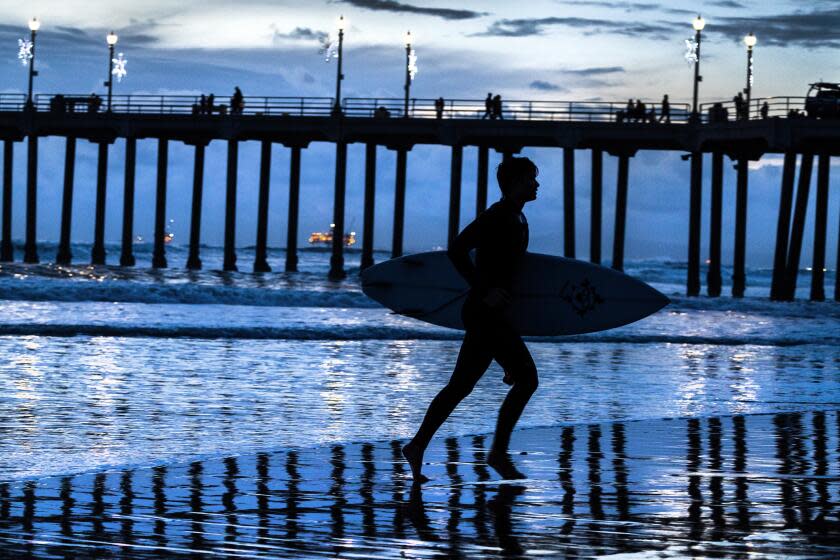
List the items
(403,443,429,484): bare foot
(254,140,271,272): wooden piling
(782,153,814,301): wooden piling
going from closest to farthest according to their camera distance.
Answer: (403,443,429,484): bare foot < (782,153,814,301): wooden piling < (254,140,271,272): wooden piling

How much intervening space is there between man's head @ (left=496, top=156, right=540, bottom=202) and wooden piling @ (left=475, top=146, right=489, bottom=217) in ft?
117

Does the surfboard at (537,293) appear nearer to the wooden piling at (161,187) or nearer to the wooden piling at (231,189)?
the wooden piling at (231,189)

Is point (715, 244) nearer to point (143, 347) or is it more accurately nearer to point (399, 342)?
point (399, 342)

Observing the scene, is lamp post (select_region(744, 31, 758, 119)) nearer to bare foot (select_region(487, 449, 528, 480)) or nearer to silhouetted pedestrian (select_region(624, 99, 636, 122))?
silhouetted pedestrian (select_region(624, 99, 636, 122))

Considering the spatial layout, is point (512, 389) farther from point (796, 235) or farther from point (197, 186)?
point (197, 186)

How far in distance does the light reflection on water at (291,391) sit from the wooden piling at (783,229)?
20540 mm

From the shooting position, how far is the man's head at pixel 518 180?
643 cm

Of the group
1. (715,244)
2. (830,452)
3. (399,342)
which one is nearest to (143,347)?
(399,342)

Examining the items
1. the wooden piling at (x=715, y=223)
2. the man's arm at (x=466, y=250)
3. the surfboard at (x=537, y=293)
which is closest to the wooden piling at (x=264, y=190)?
the wooden piling at (x=715, y=223)

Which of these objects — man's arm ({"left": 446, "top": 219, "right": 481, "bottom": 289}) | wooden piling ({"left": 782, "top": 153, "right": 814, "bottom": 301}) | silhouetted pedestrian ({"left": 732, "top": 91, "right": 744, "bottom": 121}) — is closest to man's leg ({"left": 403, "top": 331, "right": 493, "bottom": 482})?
man's arm ({"left": 446, "top": 219, "right": 481, "bottom": 289})

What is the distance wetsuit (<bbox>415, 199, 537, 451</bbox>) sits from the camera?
20.9 ft

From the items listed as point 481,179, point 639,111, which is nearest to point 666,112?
point 639,111

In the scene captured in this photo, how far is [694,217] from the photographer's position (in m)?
39.3

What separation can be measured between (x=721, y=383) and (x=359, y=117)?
3146 centimetres
